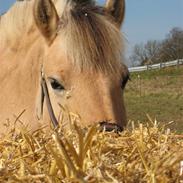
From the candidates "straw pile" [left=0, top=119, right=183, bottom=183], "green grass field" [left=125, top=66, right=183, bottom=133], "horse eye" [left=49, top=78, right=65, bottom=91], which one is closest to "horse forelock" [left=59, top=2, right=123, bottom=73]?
"horse eye" [left=49, top=78, right=65, bottom=91]

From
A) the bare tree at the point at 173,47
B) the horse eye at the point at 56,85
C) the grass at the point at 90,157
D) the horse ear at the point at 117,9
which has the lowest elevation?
the bare tree at the point at 173,47

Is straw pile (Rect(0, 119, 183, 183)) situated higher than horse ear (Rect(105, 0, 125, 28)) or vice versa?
horse ear (Rect(105, 0, 125, 28))

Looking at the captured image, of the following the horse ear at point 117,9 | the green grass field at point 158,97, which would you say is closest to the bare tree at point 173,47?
the green grass field at point 158,97

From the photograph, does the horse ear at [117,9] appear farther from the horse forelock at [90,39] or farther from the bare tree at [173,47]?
the bare tree at [173,47]

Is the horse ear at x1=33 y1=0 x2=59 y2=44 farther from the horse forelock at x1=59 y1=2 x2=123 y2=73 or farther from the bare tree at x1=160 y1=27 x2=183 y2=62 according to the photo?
the bare tree at x1=160 y1=27 x2=183 y2=62

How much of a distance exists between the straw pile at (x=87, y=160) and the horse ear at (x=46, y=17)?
6.65 ft

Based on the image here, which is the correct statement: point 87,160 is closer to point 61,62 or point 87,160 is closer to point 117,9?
point 61,62

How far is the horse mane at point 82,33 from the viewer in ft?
12.3

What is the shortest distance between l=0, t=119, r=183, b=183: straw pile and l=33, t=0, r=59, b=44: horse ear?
2.03m

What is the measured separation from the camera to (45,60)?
3.95 metres

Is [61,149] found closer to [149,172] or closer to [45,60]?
[149,172]

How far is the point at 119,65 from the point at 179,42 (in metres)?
37.2

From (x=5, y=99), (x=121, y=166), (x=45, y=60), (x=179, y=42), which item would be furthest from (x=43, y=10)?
(x=179, y=42)

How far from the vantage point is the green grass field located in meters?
18.2
